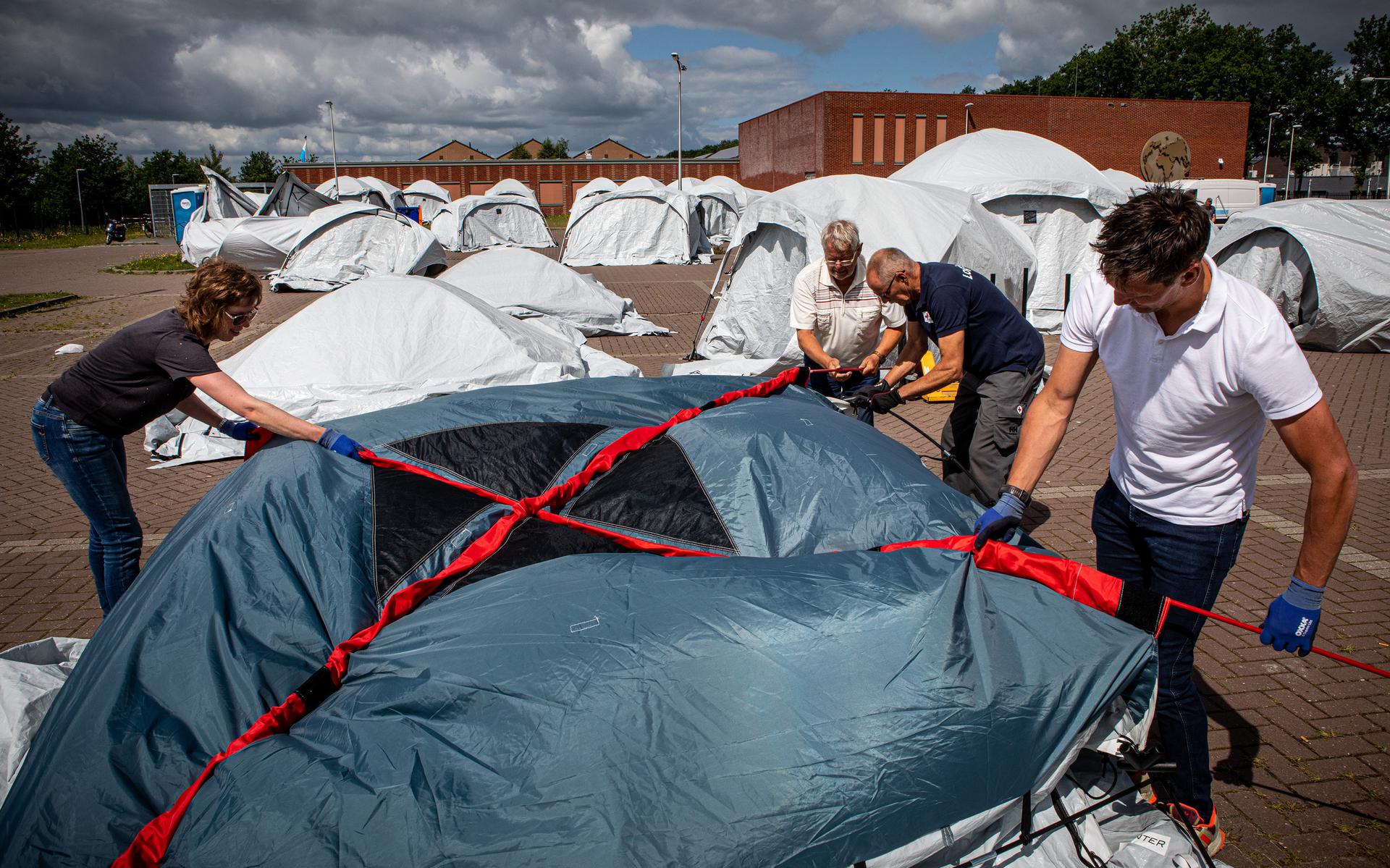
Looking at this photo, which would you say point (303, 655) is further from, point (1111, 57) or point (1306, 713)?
point (1111, 57)

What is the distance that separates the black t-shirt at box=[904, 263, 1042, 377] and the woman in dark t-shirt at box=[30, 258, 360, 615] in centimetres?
291

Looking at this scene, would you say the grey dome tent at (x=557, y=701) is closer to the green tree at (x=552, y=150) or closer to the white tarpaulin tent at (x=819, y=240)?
the white tarpaulin tent at (x=819, y=240)

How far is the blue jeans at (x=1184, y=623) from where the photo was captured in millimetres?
2514

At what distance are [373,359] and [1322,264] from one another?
11.8 meters

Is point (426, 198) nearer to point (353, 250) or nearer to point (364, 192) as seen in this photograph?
point (364, 192)

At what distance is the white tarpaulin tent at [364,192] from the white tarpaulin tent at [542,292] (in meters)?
20.3

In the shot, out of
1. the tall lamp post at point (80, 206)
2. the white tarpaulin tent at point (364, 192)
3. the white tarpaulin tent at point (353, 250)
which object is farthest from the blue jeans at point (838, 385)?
the tall lamp post at point (80, 206)

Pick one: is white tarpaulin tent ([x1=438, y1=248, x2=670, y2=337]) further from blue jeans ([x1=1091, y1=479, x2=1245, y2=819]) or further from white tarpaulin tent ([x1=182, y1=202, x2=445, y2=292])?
blue jeans ([x1=1091, y1=479, x2=1245, y2=819])

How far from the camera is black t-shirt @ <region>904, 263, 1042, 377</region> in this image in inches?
177

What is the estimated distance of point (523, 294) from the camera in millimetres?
12125

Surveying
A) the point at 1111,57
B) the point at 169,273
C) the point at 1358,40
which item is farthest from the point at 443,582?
the point at 1358,40

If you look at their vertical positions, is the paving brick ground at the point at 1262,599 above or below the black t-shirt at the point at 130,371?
below

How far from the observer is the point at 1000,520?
8.84 ft

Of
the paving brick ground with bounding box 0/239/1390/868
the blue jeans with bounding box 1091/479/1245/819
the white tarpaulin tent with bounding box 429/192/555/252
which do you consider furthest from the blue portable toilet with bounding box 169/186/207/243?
the blue jeans with bounding box 1091/479/1245/819
